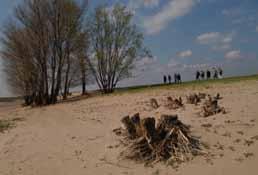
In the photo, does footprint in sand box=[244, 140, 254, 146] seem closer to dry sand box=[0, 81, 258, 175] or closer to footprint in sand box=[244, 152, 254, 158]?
dry sand box=[0, 81, 258, 175]

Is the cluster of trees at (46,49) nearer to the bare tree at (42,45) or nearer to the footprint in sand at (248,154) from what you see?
the bare tree at (42,45)

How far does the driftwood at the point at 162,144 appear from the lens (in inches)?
206

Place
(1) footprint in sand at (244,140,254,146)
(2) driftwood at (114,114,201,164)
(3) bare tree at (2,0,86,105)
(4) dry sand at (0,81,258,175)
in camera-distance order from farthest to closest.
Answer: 1. (3) bare tree at (2,0,86,105)
2. (1) footprint in sand at (244,140,254,146)
3. (2) driftwood at (114,114,201,164)
4. (4) dry sand at (0,81,258,175)

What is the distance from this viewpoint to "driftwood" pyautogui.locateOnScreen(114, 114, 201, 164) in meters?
5.22

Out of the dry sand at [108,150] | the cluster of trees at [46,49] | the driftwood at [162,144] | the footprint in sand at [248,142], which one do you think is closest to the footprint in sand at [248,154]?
the dry sand at [108,150]

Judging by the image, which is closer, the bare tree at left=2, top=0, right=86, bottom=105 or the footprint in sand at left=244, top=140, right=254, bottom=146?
the footprint in sand at left=244, top=140, right=254, bottom=146

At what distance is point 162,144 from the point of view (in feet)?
17.7

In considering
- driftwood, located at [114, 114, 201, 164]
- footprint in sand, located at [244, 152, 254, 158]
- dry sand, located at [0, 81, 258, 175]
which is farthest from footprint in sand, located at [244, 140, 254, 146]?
driftwood, located at [114, 114, 201, 164]

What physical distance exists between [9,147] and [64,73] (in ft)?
71.1

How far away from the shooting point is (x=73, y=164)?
5418mm

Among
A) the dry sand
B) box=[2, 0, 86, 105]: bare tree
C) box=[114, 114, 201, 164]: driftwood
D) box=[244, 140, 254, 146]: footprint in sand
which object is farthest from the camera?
box=[2, 0, 86, 105]: bare tree

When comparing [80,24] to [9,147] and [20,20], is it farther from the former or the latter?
[9,147]

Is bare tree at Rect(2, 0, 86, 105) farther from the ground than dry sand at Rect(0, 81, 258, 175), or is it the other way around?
bare tree at Rect(2, 0, 86, 105)

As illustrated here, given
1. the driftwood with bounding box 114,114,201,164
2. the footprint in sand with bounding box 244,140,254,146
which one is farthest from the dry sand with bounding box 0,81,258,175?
the driftwood with bounding box 114,114,201,164
